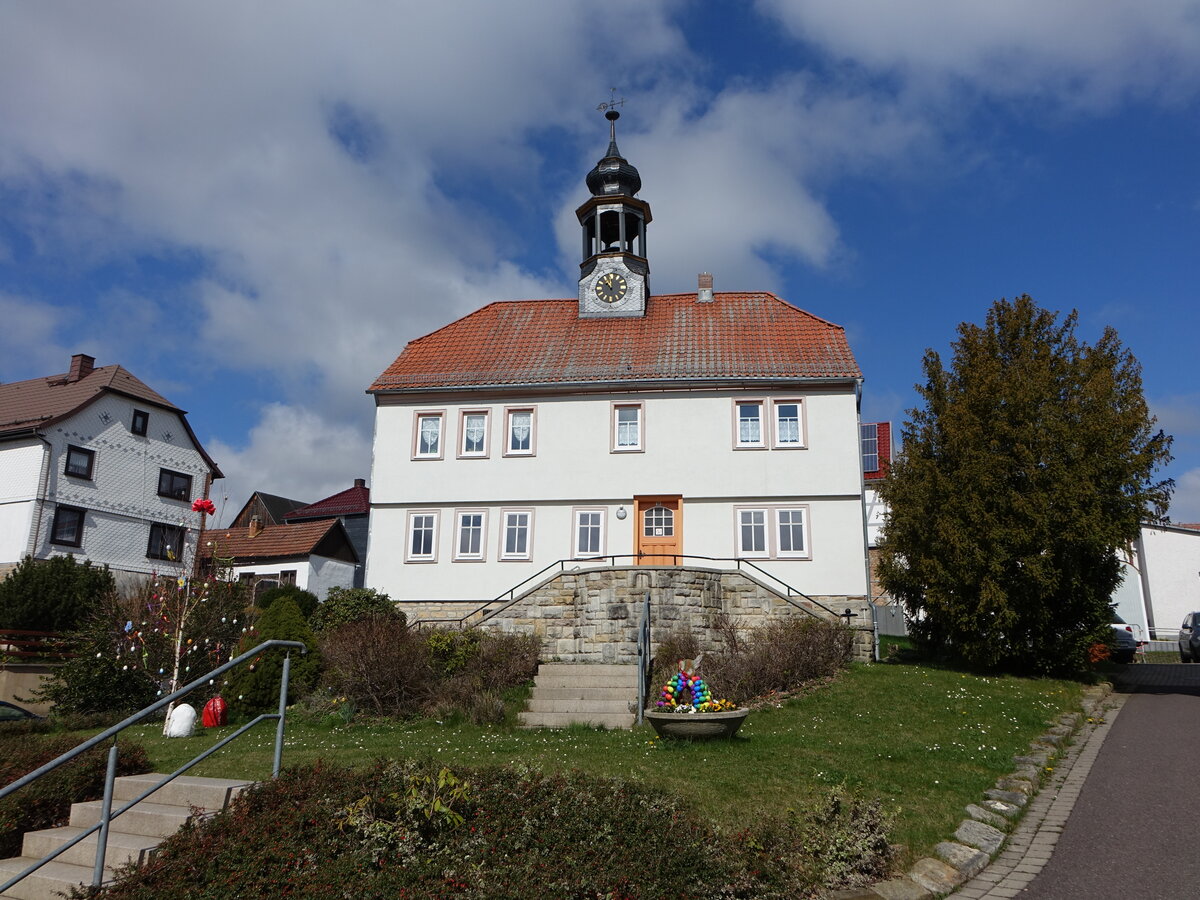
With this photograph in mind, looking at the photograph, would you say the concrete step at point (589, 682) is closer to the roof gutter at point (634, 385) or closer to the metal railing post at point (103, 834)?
the roof gutter at point (634, 385)

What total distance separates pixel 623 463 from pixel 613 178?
10191mm

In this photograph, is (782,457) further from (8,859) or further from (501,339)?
(8,859)

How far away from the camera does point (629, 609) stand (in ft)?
68.1

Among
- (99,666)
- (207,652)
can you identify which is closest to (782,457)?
(207,652)

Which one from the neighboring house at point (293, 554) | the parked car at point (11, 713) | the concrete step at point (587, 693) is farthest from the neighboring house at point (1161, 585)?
the parked car at point (11, 713)

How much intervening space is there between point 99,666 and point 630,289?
18.6m

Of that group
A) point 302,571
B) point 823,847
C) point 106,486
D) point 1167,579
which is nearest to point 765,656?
point 823,847

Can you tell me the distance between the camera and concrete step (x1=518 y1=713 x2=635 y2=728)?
15.6 meters

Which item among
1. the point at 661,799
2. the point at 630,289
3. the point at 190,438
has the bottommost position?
the point at 661,799

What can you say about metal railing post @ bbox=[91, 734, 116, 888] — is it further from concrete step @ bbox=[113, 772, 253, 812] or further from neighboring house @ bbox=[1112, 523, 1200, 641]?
neighboring house @ bbox=[1112, 523, 1200, 641]

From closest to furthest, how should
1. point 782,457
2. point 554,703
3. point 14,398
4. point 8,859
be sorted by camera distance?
point 8,859 → point 554,703 → point 782,457 → point 14,398

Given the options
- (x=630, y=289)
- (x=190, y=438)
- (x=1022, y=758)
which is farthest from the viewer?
(x=190, y=438)

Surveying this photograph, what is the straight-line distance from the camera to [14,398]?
122 feet

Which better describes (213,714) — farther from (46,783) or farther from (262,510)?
(262,510)
